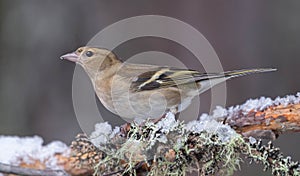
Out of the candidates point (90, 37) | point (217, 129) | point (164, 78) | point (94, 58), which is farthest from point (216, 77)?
point (90, 37)

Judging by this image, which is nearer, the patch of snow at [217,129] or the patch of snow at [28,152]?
the patch of snow at [217,129]

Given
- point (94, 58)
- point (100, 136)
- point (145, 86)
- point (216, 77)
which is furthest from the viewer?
point (94, 58)

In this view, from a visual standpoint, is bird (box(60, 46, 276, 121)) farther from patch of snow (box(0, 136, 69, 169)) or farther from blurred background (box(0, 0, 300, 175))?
Answer: blurred background (box(0, 0, 300, 175))

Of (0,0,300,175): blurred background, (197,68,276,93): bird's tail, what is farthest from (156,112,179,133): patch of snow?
(0,0,300,175): blurred background

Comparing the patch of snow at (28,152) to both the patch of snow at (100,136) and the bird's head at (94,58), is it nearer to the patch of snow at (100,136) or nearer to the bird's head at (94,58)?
the patch of snow at (100,136)

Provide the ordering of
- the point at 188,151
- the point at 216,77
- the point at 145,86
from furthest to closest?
1. the point at 145,86
2. the point at 216,77
3. the point at 188,151

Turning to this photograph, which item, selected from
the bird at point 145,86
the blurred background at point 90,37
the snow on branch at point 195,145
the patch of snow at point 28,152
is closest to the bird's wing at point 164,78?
the bird at point 145,86

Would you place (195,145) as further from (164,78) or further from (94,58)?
Answer: (94,58)
